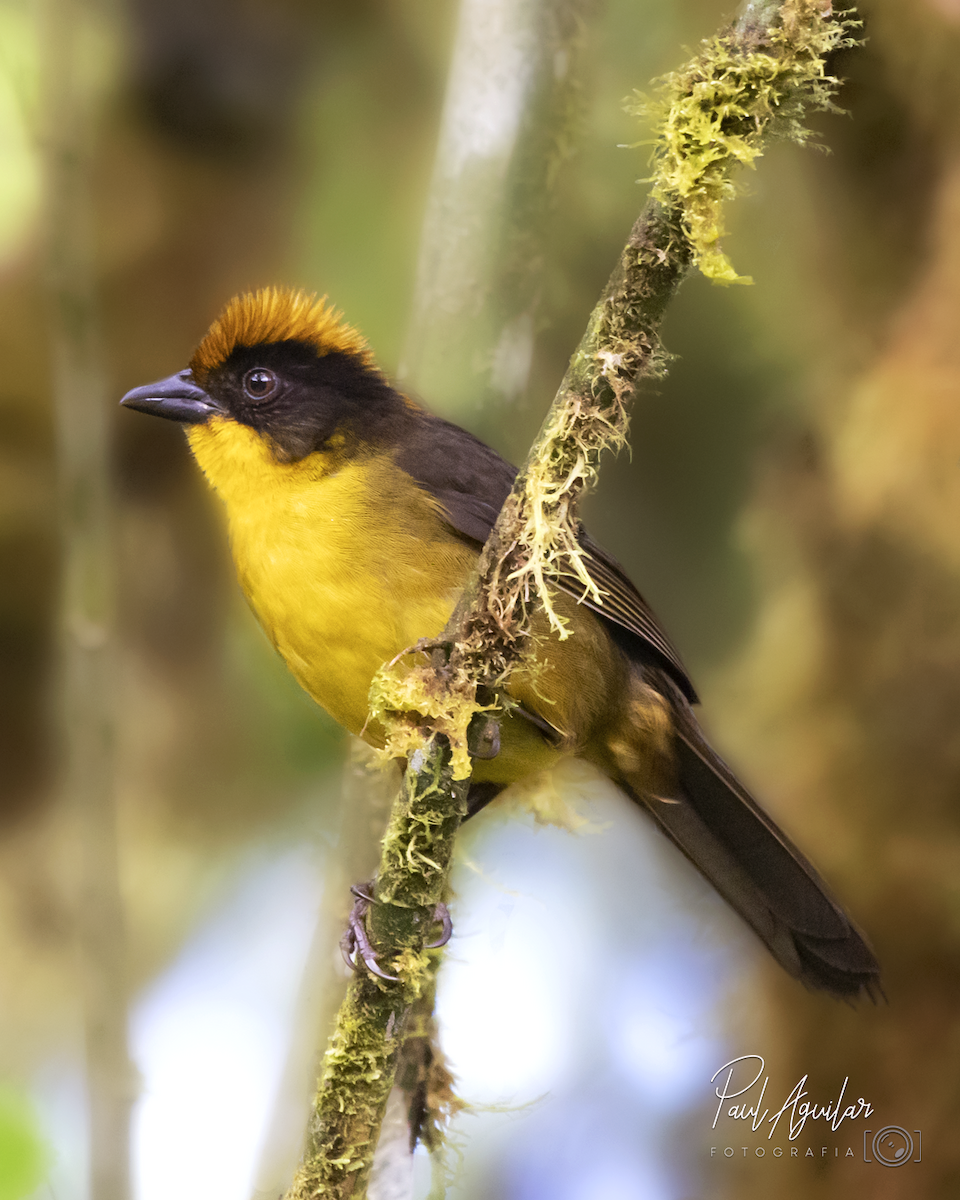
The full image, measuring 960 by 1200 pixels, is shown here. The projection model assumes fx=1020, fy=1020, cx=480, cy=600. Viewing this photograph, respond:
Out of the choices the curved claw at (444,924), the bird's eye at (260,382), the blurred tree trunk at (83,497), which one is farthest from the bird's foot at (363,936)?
the bird's eye at (260,382)

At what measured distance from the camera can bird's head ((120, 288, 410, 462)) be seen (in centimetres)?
158

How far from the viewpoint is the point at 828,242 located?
1794 millimetres

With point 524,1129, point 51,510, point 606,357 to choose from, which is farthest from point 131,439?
point 524,1129

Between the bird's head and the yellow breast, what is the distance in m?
0.03

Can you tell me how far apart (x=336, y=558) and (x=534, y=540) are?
52 cm

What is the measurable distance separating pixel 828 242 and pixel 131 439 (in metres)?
1.31

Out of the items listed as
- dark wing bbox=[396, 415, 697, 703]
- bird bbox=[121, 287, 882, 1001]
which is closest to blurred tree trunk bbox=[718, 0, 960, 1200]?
bird bbox=[121, 287, 882, 1001]

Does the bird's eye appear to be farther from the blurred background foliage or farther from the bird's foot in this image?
the bird's foot

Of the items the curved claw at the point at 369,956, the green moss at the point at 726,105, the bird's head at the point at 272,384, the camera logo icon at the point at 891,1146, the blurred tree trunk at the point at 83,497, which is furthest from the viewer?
the blurred tree trunk at the point at 83,497

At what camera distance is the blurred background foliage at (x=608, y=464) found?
1.75m

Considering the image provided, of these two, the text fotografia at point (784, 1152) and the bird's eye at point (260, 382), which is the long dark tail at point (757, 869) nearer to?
the text fotografia at point (784, 1152)

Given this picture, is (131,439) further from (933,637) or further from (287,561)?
(933,637)

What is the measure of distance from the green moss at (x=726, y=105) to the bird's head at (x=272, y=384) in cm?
80

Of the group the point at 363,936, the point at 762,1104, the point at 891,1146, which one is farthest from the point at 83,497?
the point at 891,1146
